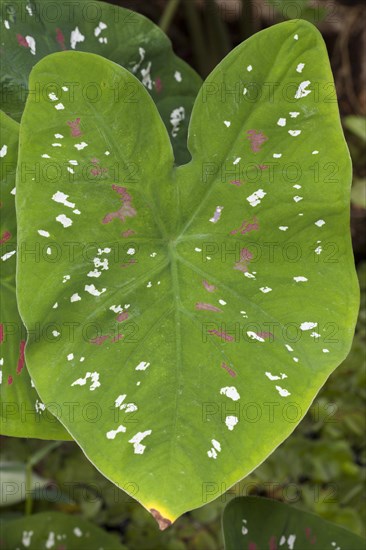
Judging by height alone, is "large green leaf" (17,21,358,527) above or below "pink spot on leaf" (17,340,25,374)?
above

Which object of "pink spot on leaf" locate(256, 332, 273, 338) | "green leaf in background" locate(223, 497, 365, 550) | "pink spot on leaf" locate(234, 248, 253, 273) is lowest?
"green leaf in background" locate(223, 497, 365, 550)

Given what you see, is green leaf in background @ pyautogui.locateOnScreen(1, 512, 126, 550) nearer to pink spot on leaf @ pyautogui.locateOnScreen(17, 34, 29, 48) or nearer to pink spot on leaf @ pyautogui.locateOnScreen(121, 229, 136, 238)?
pink spot on leaf @ pyautogui.locateOnScreen(121, 229, 136, 238)

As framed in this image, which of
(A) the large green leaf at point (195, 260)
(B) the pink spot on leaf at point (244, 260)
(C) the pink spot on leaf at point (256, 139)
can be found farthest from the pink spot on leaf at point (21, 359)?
(C) the pink spot on leaf at point (256, 139)

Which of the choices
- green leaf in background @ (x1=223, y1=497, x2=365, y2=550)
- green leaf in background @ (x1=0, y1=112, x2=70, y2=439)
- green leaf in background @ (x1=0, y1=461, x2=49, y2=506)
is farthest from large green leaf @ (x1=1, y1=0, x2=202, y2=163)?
green leaf in background @ (x1=0, y1=461, x2=49, y2=506)

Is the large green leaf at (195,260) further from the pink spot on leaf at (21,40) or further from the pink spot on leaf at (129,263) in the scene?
the pink spot on leaf at (21,40)

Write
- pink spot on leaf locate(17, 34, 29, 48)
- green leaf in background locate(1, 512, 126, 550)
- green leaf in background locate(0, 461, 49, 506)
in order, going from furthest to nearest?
green leaf in background locate(0, 461, 49, 506) < green leaf in background locate(1, 512, 126, 550) < pink spot on leaf locate(17, 34, 29, 48)

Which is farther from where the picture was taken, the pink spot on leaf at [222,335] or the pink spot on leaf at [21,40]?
the pink spot on leaf at [21,40]
